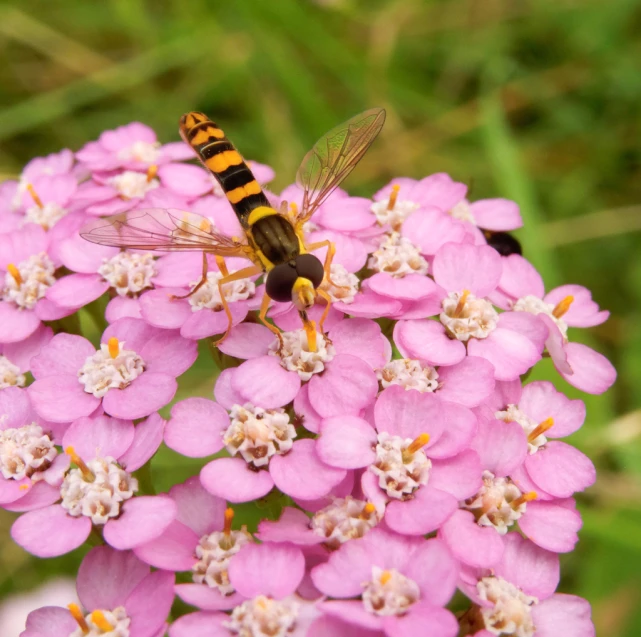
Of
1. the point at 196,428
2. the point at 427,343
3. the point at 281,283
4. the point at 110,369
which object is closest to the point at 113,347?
the point at 110,369

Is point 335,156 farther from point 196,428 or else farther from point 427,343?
point 196,428

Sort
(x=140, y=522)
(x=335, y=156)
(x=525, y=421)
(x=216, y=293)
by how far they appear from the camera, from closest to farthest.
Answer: (x=140, y=522) < (x=525, y=421) < (x=216, y=293) < (x=335, y=156)

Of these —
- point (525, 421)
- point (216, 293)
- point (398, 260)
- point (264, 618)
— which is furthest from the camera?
point (398, 260)

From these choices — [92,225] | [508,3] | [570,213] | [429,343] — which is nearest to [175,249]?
[92,225]

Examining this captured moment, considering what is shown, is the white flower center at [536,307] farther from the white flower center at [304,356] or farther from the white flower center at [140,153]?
the white flower center at [140,153]

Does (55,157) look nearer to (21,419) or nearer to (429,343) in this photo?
(21,419)

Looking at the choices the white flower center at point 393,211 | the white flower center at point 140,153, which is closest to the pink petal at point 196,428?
the white flower center at point 393,211

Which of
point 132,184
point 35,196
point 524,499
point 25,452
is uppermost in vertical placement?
point 35,196

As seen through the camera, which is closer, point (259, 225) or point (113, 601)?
point (113, 601)
